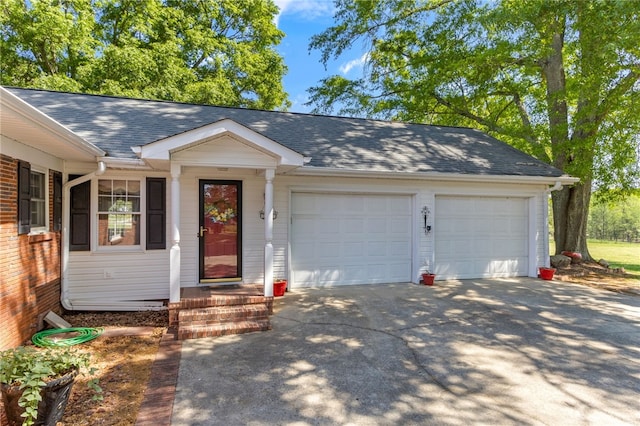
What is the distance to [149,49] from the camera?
1712cm

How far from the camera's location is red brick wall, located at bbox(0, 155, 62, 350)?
4.14 meters

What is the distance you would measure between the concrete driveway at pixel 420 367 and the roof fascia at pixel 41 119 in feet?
9.70

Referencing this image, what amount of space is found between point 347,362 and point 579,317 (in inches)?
171

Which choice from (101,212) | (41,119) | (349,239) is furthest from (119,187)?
(349,239)

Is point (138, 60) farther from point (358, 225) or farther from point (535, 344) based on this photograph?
point (535, 344)

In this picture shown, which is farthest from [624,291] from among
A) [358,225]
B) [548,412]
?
[548,412]

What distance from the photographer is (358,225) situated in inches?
312

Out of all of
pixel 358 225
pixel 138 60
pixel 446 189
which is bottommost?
pixel 358 225

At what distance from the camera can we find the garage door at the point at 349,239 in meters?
7.56

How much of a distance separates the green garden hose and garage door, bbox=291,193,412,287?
3.63 meters

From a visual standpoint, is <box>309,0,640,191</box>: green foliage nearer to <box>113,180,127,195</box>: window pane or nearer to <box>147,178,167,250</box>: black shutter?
<box>147,178,167,250</box>: black shutter

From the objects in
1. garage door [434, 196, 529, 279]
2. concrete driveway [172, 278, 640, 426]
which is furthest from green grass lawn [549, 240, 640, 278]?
concrete driveway [172, 278, 640, 426]

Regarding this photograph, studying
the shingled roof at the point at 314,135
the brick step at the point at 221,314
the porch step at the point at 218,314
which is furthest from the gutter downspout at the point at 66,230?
the brick step at the point at 221,314

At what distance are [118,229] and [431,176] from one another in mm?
6440
